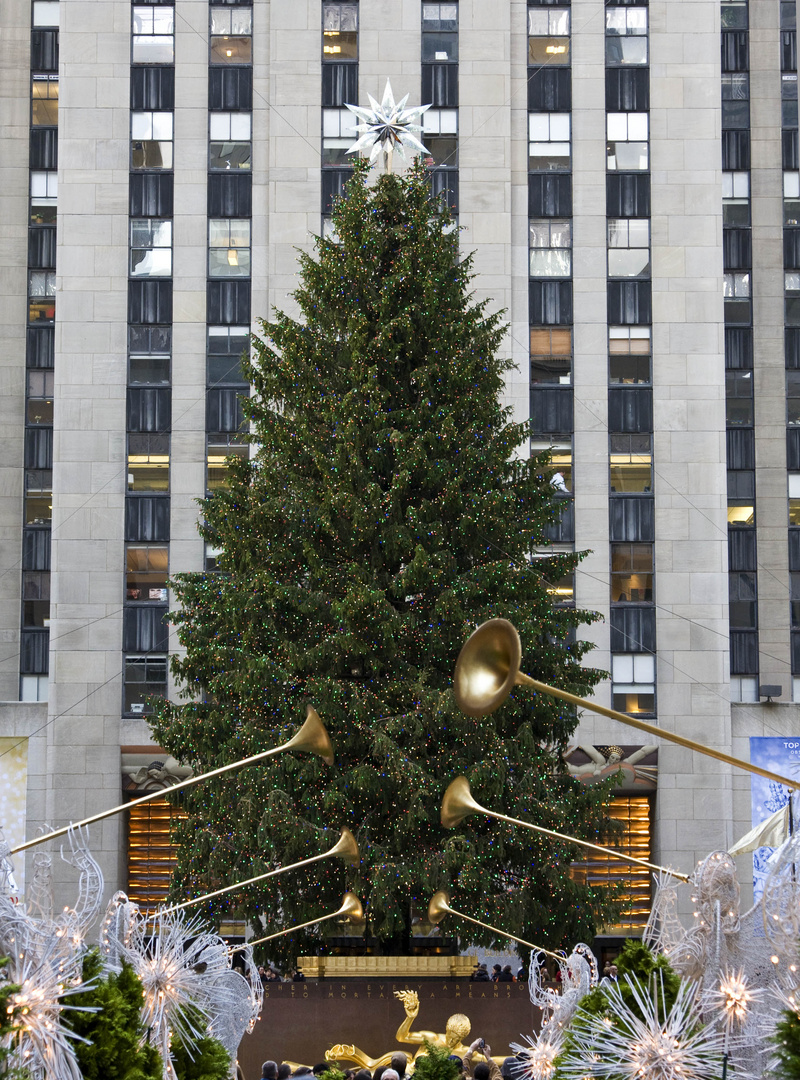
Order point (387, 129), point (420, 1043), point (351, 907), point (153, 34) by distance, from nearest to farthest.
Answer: point (351, 907) < point (420, 1043) < point (387, 129) < point (153, 34)

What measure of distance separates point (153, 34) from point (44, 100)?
516cm

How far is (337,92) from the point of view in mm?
47531

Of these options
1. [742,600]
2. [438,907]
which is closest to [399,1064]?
[438,907]

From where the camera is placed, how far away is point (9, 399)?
1917 inches

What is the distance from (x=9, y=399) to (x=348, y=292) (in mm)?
22084

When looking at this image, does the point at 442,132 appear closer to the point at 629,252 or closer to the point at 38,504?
the point at 629,252

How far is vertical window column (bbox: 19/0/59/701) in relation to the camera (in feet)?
156

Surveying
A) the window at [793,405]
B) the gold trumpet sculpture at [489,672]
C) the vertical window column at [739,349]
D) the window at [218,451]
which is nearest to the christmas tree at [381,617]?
the gold trumpet sculpture at [489,672]

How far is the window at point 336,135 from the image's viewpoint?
1858 inches

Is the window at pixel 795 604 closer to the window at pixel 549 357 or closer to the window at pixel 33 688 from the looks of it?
the window at pixel 549 357

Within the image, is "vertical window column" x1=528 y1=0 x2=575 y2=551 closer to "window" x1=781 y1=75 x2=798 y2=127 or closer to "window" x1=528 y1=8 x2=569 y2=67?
"window" x1=528 y1=8 x2=569 y2=67

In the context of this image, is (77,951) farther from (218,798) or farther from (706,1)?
(706,1)

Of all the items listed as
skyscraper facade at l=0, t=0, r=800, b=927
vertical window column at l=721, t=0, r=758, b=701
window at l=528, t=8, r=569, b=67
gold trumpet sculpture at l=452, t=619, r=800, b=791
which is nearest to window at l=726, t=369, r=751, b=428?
vertical window column at l=721, t=0, r=758, b=701

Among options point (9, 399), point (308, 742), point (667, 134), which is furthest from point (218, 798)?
point (667, 134)
